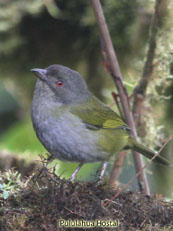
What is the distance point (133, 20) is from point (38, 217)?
3677 millimetres

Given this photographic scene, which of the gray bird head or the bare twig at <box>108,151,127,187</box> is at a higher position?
the gray bird head

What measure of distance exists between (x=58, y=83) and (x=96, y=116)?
44 centimetres

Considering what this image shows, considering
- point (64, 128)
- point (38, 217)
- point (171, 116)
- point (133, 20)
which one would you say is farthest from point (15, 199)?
point (133, 20)

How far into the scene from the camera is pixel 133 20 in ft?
17.7

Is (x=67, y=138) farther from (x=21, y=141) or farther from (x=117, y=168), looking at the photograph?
(x=21, y=141)

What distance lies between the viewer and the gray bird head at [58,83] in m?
3.43

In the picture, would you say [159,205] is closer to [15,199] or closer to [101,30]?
[15,199]

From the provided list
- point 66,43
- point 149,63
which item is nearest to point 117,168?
point 149,63

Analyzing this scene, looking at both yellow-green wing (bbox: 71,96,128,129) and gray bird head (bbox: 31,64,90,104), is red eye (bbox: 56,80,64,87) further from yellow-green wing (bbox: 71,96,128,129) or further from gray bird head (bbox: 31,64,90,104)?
yellow-green wing (bbox: 71,96,128,129)

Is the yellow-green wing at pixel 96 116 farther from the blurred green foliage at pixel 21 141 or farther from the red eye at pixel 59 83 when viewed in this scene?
the blurred green foliage at pixel 21 141

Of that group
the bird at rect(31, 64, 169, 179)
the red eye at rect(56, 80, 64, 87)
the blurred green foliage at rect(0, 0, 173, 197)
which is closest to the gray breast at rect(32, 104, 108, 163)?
the bird at rect(31, 64, 169, 179)

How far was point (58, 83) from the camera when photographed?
3459 mm

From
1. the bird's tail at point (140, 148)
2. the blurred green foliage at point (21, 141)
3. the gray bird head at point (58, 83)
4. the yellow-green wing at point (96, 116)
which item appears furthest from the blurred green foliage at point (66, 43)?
the gray bird head at point (58, 83)

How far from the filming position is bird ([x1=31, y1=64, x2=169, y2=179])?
3.15m
